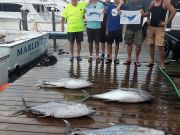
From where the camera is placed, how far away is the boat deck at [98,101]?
13.1 ft

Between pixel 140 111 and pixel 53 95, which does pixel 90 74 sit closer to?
pixel 53 95

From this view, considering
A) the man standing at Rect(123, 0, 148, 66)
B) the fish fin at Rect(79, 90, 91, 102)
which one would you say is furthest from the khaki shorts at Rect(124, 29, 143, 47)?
the fish fin at Rect(79, 90, 91, 102)

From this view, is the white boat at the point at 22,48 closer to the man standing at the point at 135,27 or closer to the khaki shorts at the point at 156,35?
the man standing at the point at 135,27

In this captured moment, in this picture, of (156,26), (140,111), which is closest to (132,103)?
(140,111)

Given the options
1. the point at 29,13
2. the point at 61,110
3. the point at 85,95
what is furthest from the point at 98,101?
the point at 29,13

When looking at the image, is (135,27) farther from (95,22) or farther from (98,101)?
(98,101)

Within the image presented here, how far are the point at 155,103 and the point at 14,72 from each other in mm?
5476

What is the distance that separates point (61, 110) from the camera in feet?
13.7

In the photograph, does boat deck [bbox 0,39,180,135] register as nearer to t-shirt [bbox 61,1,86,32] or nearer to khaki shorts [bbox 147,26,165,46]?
khaki shorts [bbox 147,26,165,46]

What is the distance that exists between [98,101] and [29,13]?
1500 centimetres

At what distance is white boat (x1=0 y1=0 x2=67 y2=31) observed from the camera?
1869 centimetres

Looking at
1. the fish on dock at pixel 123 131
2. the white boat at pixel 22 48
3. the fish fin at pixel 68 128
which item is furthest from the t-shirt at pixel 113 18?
the fish on dock at pixel 123 131

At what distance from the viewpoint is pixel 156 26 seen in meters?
7.04

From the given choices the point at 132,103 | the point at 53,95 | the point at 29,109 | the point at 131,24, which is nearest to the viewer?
the point at 29,109
